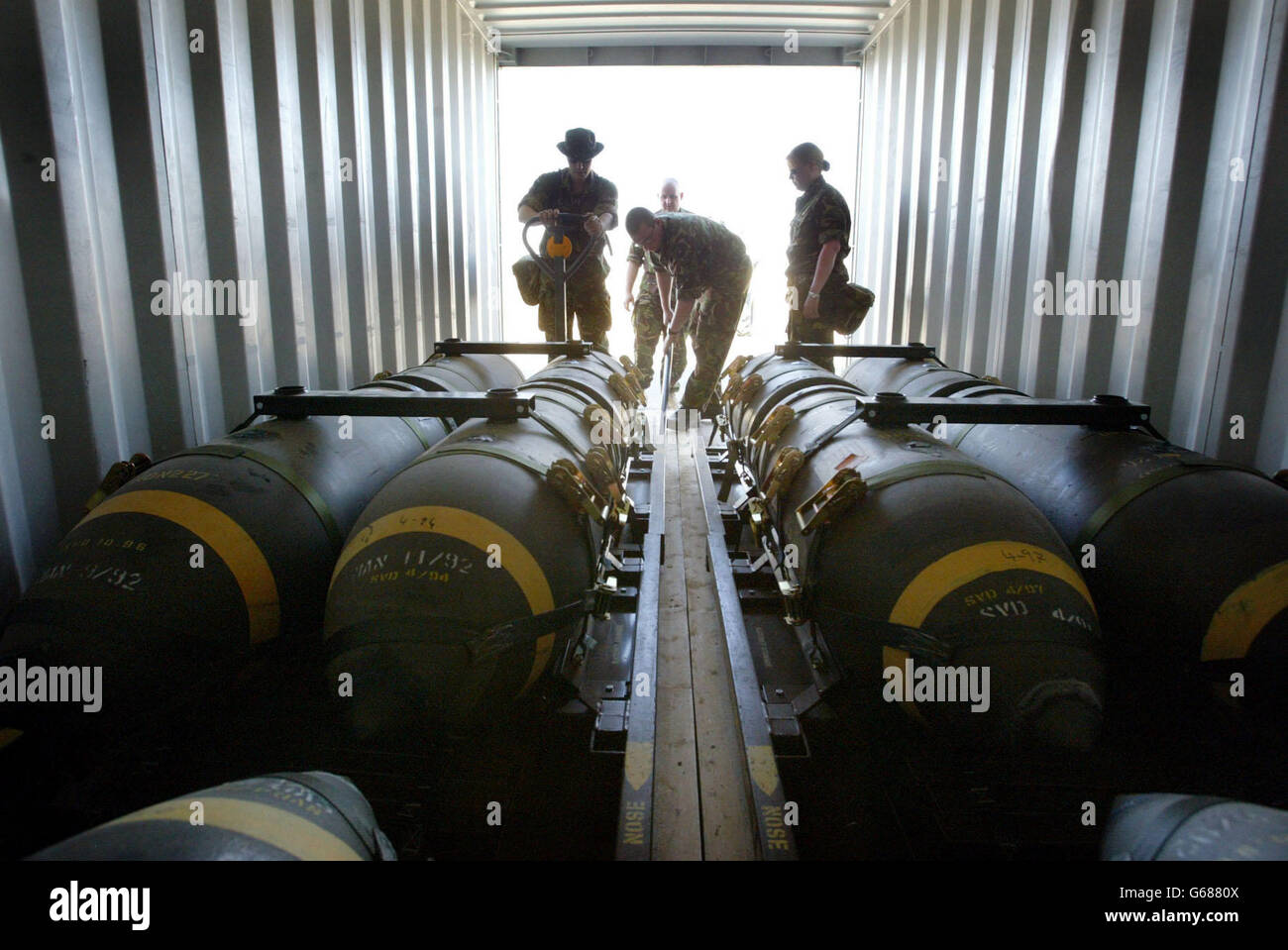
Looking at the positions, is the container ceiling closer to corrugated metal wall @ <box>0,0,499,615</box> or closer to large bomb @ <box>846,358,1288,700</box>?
corrugated metal wall @ <box>0,0,499,615</box>

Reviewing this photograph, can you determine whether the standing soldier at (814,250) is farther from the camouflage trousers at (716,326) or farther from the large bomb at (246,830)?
the large bomb at (246,830)

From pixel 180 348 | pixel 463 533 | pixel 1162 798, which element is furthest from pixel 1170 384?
pixel 180 348

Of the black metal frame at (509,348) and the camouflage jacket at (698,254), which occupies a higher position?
the camouflage jacket at (698,254)

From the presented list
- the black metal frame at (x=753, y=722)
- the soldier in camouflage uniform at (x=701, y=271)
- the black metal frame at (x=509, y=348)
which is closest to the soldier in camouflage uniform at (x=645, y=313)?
the soldier in camouflage uniform at (x=701, y=271)

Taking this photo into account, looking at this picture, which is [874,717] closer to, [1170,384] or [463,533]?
[463,533]

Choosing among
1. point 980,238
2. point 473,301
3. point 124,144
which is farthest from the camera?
point 473,301

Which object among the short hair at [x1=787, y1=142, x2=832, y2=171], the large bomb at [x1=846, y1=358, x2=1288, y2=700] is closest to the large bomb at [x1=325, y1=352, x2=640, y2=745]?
the large bomb at [x1=846, y1=358, x2=1288, y2=700]

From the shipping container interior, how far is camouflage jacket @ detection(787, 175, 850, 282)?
0.98m

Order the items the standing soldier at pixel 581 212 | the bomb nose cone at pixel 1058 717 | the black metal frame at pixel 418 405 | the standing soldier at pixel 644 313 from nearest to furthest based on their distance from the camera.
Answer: the bomb nose cone at pixel 1058 717 < the black metal frame at pixel 418 405 < the standing soldier at pixel 581 212 < the standing soldier at pixel 644 313

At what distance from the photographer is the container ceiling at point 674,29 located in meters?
7.66

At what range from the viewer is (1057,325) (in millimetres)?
4602

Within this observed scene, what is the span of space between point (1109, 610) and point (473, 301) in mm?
6953

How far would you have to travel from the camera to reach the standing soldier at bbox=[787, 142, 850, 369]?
5.79 m

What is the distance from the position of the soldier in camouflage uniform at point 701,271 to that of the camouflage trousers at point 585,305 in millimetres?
594
